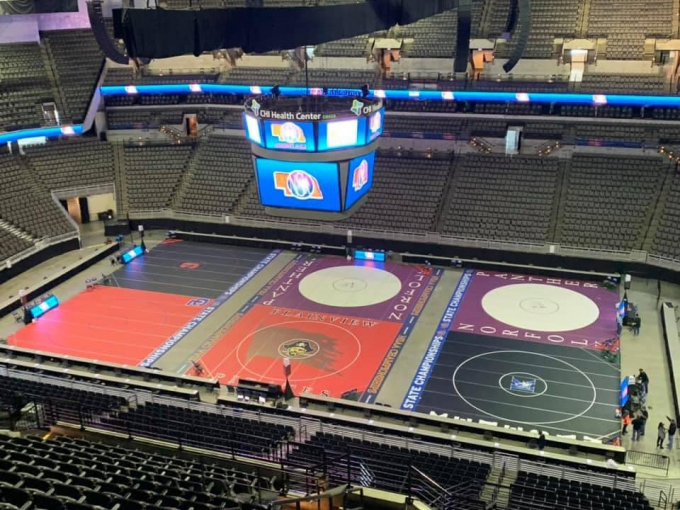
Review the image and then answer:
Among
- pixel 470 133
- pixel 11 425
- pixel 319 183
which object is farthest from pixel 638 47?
pixel 11 425

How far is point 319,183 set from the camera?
2345cm

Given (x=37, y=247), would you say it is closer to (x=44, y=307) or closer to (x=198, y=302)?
(x=44, y=307)

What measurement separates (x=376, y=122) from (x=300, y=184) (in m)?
3.64

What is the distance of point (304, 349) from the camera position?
24375 millimetres

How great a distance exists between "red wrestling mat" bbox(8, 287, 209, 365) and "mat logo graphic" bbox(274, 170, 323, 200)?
7.24 meters

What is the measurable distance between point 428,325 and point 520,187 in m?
12.3

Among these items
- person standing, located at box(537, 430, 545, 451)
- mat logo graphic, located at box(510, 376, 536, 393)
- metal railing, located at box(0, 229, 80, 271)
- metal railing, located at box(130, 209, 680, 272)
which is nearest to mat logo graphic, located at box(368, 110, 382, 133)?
metal railing, located at box(130, 209, 680, 272)

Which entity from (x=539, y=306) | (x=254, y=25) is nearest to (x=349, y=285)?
(x=539, y=306)

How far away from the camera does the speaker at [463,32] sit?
17.6 meters

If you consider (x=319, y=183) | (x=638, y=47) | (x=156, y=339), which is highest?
(x=638, y=47)

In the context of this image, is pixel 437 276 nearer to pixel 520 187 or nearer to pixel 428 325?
pixel 428 325

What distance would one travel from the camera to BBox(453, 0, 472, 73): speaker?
17609mm

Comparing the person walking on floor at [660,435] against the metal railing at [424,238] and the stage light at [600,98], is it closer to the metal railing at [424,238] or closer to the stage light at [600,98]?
the metal railing at [424,238]

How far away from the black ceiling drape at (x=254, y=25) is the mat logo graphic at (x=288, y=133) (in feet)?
17.1
